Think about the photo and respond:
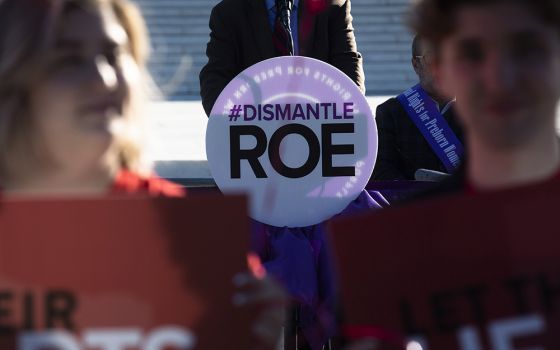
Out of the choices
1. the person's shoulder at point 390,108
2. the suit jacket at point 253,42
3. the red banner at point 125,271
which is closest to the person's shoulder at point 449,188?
the red banner at point 125,271

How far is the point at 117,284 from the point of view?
6.83ft

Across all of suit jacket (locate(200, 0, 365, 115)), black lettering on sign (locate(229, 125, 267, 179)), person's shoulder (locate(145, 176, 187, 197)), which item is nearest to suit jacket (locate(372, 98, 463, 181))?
suit jacket (locate(200, 0, 365, 115))

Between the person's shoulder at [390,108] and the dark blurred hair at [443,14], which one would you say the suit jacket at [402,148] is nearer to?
the person's shoulder at [390,108]

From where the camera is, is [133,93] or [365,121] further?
[365,121]

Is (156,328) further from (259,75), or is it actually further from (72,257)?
(259,75)

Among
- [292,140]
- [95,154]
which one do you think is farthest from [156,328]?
[292,140]

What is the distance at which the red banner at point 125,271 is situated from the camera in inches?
81.4

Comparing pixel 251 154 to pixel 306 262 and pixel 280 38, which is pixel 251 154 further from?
pixel 280 38

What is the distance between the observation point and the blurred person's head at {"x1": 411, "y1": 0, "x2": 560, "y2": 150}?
202 centimetres

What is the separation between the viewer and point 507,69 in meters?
2.01

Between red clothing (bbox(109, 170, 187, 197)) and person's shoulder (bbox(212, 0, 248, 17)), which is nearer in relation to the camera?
red clothing (bbox(109, 170, 187, 197))

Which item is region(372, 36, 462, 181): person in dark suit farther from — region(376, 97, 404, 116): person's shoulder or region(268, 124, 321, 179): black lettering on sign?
region(268, 124, 321, 179): black lettering on sign

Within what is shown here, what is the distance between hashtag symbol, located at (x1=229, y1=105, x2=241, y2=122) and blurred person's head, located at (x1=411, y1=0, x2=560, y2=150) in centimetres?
221

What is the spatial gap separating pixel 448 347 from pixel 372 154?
2.26 m
